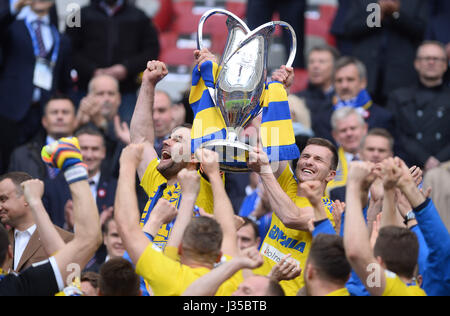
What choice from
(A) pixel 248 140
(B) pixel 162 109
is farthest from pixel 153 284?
(B) pixel 162 109

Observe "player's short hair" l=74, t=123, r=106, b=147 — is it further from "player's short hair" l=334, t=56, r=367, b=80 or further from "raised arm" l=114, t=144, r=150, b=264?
"raised arm" l=114, t=144, r=150, b=264

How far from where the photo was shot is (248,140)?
7141 millimetres

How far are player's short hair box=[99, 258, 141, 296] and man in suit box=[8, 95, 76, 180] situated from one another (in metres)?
3.49

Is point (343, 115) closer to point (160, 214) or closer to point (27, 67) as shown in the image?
point (27, 67)

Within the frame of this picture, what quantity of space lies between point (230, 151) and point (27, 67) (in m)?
4.36

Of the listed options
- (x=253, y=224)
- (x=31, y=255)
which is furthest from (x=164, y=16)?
(x=31, y=255)

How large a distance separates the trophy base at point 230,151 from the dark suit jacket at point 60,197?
8.77ft

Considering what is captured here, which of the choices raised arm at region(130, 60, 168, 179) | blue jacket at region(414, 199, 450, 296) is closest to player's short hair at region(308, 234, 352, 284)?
blue jacket at region(414, 199, 450, 296)

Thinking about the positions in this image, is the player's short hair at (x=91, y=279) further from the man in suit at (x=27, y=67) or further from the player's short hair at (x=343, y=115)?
the man in suit at (x=27, y=67)

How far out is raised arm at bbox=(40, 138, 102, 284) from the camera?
14.1 ft

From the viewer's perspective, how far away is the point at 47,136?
8164mm

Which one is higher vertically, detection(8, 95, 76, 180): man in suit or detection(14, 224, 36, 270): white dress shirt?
detection(8, 95, 76, 180): man in suit
